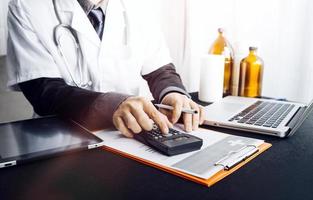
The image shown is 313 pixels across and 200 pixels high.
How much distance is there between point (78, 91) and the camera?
0.82 meters

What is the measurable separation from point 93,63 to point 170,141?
520 millimetres

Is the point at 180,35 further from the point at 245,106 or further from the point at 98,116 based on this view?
the point at 98,116

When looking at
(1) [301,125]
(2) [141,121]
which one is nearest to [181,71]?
(1) [301,125]

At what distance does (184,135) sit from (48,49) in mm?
551

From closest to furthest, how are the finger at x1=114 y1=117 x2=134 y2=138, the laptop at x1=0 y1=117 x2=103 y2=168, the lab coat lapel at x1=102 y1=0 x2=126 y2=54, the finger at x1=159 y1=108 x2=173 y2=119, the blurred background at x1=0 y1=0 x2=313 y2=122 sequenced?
the laptop at x1=0 y1=117 x2=103 y2=168 < the finger at x1=114 y1=117 x2=134 y2=138 < the finger at x1=159 y1=108 x2=173 y2=119 < the lab coat lapel at x1=102 y1=0 x2=126 y2=54 < the blurred background at x1=0 y1=0 x2=313 y2=122

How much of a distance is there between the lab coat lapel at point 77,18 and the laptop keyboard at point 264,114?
1.73ft

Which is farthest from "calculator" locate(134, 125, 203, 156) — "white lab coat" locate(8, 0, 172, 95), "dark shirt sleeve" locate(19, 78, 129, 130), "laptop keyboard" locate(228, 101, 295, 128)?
"white lab coat" locate(8, 0, 172, 95)

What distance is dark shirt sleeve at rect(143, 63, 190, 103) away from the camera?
965 millimetres

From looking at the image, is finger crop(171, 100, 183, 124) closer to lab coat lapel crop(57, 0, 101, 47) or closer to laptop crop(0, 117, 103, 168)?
laptop crop(0, 117, 103, 168)

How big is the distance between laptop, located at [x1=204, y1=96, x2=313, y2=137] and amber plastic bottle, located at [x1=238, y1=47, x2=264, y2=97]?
0.44 ft

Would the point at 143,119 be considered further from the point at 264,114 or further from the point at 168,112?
the point at 264,114

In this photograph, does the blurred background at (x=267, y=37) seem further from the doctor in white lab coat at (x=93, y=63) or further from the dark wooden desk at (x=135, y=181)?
the dark wooden desk at (x=135, y=181)

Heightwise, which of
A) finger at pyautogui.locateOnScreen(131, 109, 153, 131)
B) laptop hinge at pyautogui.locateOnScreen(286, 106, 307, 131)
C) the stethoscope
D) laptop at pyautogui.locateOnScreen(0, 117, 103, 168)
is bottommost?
laptop at pyautogui.locateOnScreen(0, 117, 103, 168)

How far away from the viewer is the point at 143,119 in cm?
68
